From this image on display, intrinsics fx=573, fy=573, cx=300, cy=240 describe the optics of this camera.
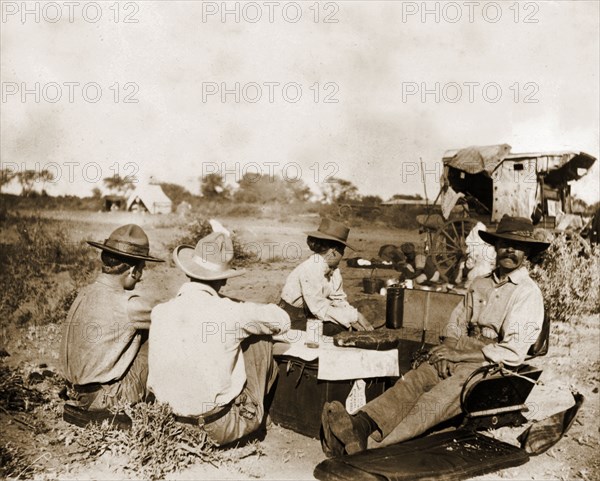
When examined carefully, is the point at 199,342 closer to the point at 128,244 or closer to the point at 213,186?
the point at 128,244

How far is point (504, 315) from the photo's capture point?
4449 millimetres

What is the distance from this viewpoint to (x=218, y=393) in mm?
3660

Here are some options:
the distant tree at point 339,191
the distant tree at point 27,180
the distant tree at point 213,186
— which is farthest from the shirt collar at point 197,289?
the distant tree at point 213,186

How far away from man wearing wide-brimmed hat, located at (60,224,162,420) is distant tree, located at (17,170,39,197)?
11.3m

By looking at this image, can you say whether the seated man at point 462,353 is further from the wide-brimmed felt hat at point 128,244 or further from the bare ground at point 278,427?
the wide-brimmed felt hat at point 128,244

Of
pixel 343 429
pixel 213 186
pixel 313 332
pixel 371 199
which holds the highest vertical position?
pixel 213 186

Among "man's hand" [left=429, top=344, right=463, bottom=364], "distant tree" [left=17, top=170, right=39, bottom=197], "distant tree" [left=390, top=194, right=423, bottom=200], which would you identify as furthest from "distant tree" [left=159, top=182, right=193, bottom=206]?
"man's hand" [left=429, top=344, right=463, bottom=364]

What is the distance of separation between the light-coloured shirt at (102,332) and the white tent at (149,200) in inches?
731

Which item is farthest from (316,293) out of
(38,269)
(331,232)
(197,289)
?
(38,269)

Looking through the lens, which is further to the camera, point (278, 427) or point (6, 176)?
point (6, 176)

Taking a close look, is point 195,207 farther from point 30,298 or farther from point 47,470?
point 47,470

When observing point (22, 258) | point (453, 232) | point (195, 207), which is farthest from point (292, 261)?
point (195, 207)

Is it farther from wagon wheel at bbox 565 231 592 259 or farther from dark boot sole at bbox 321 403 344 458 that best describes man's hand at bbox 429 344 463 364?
wagon wheel at bbox 565 231 592 259

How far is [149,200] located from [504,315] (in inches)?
798
